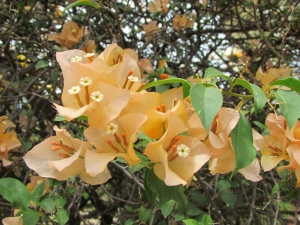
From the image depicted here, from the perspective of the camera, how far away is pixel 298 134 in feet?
2.80

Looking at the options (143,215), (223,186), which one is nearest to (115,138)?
(143,215)

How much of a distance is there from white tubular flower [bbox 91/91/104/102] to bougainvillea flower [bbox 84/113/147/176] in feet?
0.17

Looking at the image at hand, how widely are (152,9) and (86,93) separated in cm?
152

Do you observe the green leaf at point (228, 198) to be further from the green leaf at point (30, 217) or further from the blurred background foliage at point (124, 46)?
the green leaf at point (30, 217)

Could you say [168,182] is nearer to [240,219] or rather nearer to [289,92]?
[289,92]

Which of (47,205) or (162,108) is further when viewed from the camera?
(47,205)

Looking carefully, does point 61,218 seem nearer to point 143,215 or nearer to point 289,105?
point 143,215

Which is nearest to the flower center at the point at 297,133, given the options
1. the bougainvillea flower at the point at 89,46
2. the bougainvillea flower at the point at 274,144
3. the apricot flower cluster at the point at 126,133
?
the bougainvillea flower at the point at 274,144

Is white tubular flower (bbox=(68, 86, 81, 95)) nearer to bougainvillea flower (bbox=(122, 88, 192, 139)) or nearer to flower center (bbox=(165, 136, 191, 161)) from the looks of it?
bougainvillea flower (bbox=(122, 88, 192, 139))

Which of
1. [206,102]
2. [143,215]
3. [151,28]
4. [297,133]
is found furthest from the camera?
[151,28]

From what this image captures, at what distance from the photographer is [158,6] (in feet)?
6.73

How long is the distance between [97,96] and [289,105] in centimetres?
37

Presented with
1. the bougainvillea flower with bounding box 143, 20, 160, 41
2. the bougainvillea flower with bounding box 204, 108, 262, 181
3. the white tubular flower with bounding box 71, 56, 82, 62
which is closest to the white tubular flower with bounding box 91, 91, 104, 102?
the white tubular flower with bounding box 71, 56, 82, 62

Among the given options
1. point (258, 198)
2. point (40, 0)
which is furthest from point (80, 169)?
point (40, 0)
